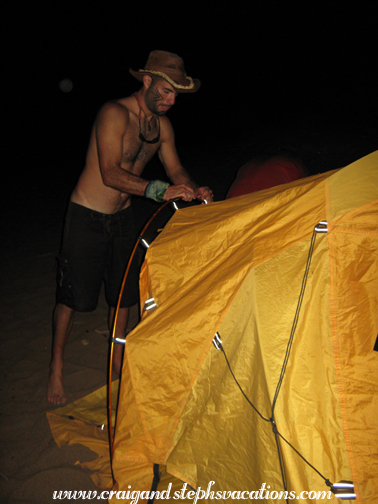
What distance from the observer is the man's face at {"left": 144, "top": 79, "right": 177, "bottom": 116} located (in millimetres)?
2020

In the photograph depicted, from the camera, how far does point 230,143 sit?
10.9m

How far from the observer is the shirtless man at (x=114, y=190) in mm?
1988

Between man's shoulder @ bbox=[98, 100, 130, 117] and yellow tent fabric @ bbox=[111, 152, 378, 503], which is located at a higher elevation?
man's shoulder @ bbox=[98, 100, 130, 117]

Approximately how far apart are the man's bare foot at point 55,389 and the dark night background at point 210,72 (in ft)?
22.7

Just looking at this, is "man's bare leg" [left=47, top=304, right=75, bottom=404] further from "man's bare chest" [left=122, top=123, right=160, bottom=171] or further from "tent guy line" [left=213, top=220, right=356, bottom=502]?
"tent guy line" [left=213, top=220, right=356, bottom=502]

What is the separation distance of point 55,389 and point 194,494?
3.77ft

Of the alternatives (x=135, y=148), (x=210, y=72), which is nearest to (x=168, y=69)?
(x=135, y=148)

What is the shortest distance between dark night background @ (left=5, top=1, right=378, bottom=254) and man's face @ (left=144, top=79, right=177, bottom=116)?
21.9ft

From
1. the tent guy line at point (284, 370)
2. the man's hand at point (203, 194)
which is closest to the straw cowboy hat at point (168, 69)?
the man's hand at point (203, 194)

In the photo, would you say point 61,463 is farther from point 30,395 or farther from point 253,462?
point 253,462

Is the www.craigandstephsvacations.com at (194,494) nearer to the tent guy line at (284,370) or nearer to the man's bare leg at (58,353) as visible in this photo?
the tent guy line at (284,370)

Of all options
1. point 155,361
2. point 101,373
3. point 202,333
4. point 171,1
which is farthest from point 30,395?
point 171,1

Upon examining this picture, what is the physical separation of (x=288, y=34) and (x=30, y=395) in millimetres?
21645

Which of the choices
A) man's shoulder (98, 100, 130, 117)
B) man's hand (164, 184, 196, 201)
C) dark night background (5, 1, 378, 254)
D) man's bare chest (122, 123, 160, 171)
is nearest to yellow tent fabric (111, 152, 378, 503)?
man's hand (164, 184, 196, 201)
